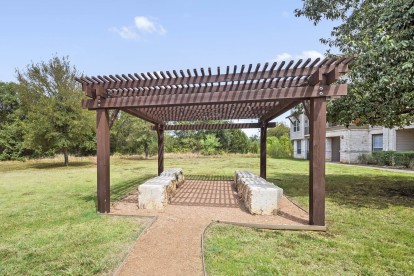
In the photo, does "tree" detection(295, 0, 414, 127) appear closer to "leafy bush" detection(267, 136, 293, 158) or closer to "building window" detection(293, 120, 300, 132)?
"building window" detection(293, 120, 300, 132)

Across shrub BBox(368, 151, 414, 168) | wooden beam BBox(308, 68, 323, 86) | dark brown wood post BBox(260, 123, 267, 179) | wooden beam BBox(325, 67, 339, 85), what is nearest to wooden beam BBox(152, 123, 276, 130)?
dark brown wood post BBox(260, 123, 267, 179)

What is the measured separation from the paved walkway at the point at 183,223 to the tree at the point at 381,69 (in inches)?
144

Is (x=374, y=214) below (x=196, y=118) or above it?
below

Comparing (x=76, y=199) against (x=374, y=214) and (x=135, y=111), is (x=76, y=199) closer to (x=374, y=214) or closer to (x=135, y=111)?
(x=135, y=111)

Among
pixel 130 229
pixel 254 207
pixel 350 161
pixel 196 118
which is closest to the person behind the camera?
pixel 130 229

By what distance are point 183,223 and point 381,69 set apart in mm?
6169

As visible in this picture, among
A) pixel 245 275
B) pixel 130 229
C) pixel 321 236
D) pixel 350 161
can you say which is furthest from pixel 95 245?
pixel 350 161

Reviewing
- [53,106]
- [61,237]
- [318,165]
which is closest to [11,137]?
[53,106]

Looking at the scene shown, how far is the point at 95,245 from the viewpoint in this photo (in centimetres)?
388

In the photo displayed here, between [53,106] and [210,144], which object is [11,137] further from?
[210,144]

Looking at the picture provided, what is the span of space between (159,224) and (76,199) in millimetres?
3885

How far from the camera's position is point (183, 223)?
4.86 m

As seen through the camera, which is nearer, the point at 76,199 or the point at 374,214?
the point at 374,214

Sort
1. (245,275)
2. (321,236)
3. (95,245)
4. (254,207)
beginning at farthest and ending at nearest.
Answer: (254,207) → (321,236) → (95,245) → (245,275)
